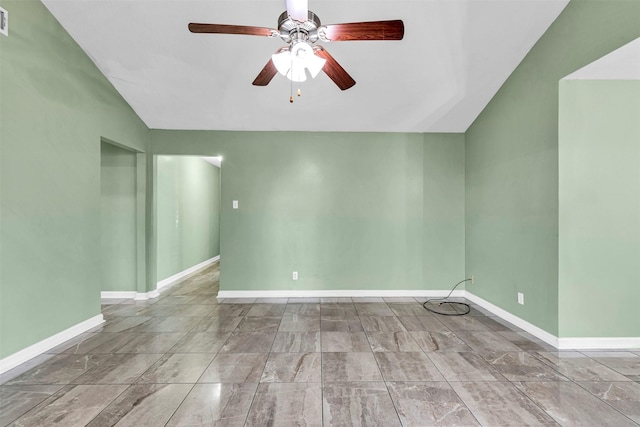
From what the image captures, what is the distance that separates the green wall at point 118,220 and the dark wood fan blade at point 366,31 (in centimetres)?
356

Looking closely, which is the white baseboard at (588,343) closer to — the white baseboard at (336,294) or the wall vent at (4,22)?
the white baseboard at (336,294)

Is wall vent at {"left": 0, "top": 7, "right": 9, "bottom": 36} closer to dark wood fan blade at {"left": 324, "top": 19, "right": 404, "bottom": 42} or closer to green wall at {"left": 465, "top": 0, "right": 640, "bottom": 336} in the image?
dark wood fan blade at {"left": 324, "top": 19, "right": 404, "bottom": 42}

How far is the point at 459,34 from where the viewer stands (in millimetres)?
2717

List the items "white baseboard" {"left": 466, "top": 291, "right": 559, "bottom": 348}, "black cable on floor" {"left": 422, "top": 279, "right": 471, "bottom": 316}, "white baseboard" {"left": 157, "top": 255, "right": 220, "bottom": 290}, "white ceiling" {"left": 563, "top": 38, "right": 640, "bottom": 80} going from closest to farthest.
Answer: "white ceiling" {"left": 563, "top": 38, "right": 640, "bottom": 80} → "white baseboard" {"left": 466, "top": 291, "right": 559, "bottom": 348} → "black cable on floor" {"left": 422, "top": 279, "right": 471, "bottom": 316} → "white baseboard" {"left": 157, "top": 255, "right": 220, "bottom": 290}

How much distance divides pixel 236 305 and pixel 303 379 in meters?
2.00

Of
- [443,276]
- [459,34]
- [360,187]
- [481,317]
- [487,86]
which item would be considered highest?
[459,34]

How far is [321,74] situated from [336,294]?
9.69 feet

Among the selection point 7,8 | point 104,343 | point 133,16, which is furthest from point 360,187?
point 7,8

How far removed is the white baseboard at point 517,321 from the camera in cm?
265

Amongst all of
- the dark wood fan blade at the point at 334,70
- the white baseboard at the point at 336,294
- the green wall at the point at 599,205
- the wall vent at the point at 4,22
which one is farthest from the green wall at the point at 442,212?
the wall vent at the point at 4,22

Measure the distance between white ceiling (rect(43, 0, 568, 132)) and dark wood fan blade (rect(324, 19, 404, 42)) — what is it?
84 cm

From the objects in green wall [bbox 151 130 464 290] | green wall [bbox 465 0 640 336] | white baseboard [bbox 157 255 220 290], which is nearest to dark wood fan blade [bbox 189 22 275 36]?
green wall [bbox 151 130 464 290]

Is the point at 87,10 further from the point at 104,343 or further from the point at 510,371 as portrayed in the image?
the point at 510,371

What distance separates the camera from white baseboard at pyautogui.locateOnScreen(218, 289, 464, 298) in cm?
415
